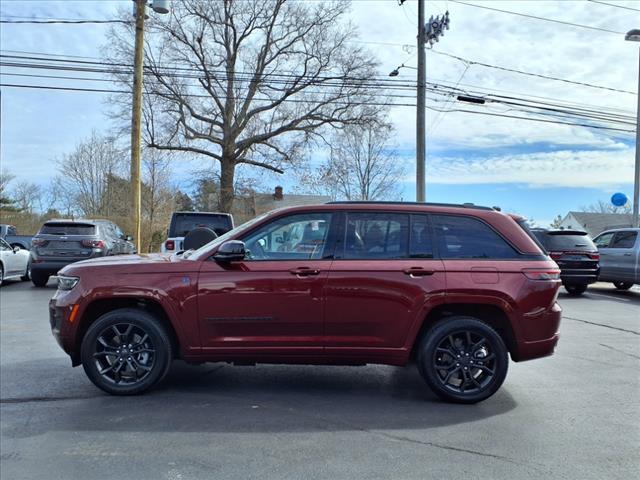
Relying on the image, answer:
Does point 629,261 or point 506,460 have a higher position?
point 629,261

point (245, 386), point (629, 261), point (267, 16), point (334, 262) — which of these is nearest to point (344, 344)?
point (334, 262)

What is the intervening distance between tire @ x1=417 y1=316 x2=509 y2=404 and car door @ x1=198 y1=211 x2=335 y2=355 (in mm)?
1038

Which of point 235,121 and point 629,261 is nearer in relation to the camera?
point 629,261

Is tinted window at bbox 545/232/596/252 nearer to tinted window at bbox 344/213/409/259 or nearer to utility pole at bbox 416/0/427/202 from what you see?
utility pole at bbox 416/0/427/202

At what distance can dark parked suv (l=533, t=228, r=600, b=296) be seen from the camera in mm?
12953

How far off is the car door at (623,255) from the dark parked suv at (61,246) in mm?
13755

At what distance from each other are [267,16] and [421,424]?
3231 cm

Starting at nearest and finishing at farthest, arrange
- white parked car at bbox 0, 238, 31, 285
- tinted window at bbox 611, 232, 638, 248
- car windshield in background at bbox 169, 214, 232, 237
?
car windshield in background at bbox 169, 214, 232, 237 → tinted window at bbox 611, 232, 638, 248 → white parked car at bbox 0, 238, 31, 285

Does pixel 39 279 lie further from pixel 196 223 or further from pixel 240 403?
pixel 240 403

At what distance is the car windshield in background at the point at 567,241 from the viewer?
1316 centimetres

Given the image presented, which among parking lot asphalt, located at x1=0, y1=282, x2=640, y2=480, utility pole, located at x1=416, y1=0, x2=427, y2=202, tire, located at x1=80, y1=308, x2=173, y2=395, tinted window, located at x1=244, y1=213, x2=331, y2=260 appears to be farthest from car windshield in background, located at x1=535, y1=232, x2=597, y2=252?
tire, located at x1=80, y1=308, x2=173, y2=395

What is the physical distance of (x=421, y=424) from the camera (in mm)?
4270

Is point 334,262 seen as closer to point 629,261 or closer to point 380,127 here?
point 629,261

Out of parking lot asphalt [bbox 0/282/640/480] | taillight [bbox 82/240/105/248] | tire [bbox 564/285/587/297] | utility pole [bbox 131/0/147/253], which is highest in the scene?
utility pole [bbox 131/0/147/253]
